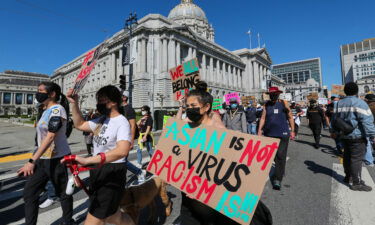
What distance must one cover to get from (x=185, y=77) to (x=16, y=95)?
11304cm

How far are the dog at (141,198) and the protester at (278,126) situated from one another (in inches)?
91.5

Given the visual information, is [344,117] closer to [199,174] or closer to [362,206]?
[362,206]

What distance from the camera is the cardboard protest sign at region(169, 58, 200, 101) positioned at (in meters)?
4.79

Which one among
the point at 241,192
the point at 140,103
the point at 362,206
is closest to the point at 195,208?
the point at 241,192

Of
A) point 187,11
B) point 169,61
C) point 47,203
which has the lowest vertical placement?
point 47,203

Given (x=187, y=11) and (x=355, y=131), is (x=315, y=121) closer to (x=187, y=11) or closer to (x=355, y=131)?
(x=355, y=131)

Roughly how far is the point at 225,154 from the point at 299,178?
358 centimetres

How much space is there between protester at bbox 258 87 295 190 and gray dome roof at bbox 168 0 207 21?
7865cm

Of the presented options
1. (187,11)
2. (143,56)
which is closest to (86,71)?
(143,56)

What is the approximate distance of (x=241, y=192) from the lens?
5.66ft

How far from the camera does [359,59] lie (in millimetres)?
110812

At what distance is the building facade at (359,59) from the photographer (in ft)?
343

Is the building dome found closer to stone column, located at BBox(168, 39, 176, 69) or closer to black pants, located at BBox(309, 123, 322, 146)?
stone column, located at BBox(168, 39, 176, 69)

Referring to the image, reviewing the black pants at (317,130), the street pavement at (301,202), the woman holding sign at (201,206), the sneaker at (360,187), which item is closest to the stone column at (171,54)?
the black pants at (317,130)
